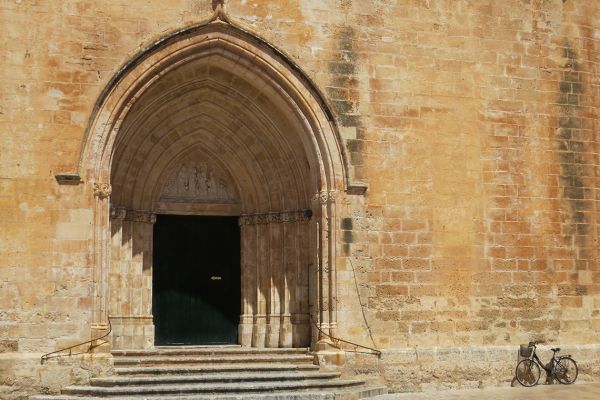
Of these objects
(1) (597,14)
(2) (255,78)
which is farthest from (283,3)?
(1) (597,14)

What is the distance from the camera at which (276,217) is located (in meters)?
11.5

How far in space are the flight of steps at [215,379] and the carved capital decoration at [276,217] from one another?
171 centimetres

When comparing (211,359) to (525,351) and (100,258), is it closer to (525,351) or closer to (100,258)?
(100,258)

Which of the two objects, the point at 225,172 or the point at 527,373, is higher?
the point at 225,172

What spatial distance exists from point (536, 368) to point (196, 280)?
4.51 meters

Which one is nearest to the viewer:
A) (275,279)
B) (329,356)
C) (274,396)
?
(274,396)

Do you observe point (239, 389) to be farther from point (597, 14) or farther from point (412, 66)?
point (597, 14)

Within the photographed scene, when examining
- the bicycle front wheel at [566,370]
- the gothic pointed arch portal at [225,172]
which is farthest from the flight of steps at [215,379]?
the bicycle front wheel at [566,370]

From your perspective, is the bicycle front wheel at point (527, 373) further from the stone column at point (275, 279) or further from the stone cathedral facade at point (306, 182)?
the stone column at point (275, 279)

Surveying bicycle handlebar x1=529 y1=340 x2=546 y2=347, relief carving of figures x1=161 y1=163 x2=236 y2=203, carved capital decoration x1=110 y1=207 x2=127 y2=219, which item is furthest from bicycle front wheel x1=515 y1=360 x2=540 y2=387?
carved capital decoration x1=110 y1=207 x2=127 y2=219

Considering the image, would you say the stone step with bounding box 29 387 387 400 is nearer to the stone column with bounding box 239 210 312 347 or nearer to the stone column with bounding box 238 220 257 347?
the stone column with bounding box 239 210 312 347

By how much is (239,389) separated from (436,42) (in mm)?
5035

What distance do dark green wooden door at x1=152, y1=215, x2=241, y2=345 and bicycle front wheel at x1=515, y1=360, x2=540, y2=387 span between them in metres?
3.66

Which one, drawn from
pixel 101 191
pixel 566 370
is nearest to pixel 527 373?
pixel 566 370
